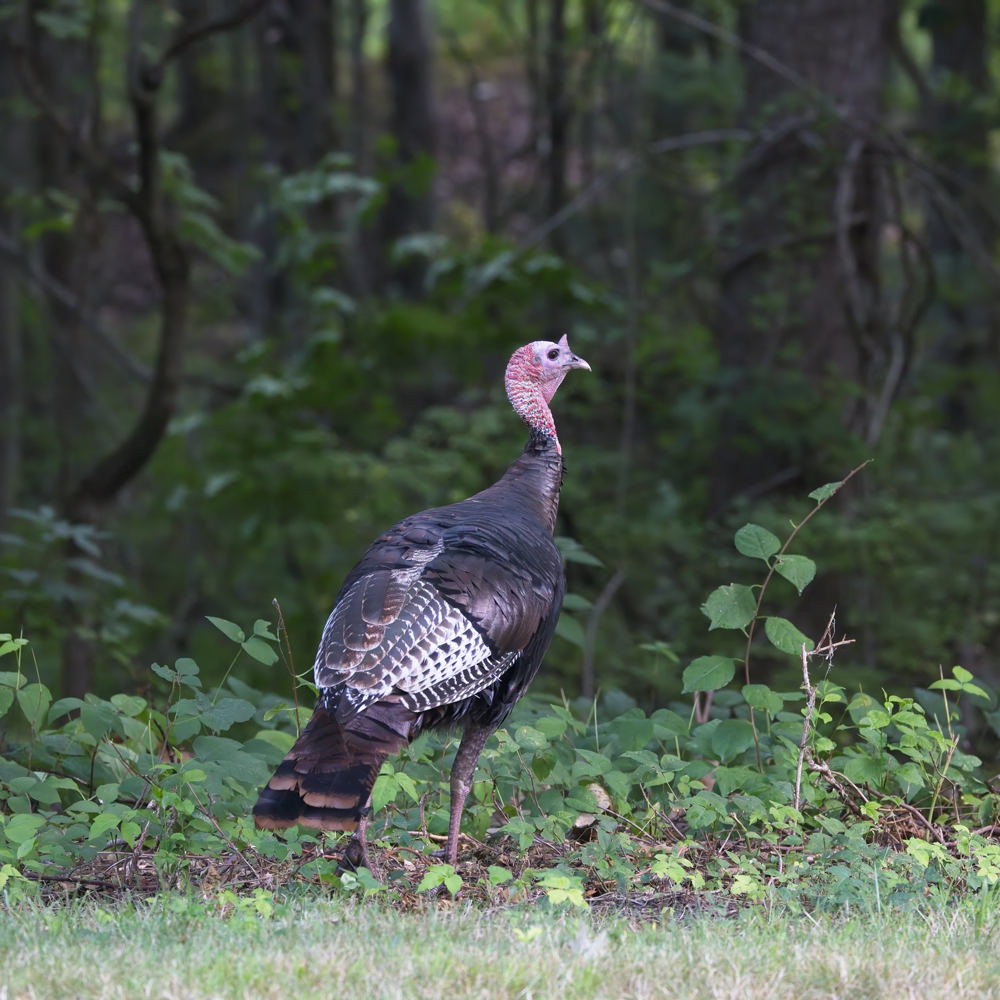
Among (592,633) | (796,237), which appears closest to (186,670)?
(592,633)

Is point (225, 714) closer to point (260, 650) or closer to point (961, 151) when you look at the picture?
point (260, 650)

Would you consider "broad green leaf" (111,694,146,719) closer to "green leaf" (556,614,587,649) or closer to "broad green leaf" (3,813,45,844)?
"broad green leaf" (3,813,45,844)

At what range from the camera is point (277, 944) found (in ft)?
10.3

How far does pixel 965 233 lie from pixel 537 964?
22.1 ft

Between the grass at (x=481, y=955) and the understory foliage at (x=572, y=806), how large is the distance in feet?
0.66

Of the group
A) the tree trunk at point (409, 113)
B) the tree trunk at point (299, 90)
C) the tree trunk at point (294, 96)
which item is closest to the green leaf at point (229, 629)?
the tree trunk at point (294, 96)

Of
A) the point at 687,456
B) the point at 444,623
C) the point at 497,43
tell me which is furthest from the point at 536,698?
the point at 497,43

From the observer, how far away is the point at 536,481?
4875 millimetres

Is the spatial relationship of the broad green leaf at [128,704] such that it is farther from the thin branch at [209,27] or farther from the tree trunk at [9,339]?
the tree trunk at [9,339]

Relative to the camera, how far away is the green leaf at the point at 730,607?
4262 mm

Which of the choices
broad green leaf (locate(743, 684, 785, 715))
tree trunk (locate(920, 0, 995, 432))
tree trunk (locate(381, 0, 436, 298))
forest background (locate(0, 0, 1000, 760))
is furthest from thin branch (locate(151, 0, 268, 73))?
tree trunk (locate(381, 0, 436, 298))

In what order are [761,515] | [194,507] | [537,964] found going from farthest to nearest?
1. [194,507]
2. [761,515]
3. [537,964]

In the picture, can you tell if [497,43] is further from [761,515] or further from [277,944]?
[277,944]

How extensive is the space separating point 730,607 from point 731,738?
474 mm
